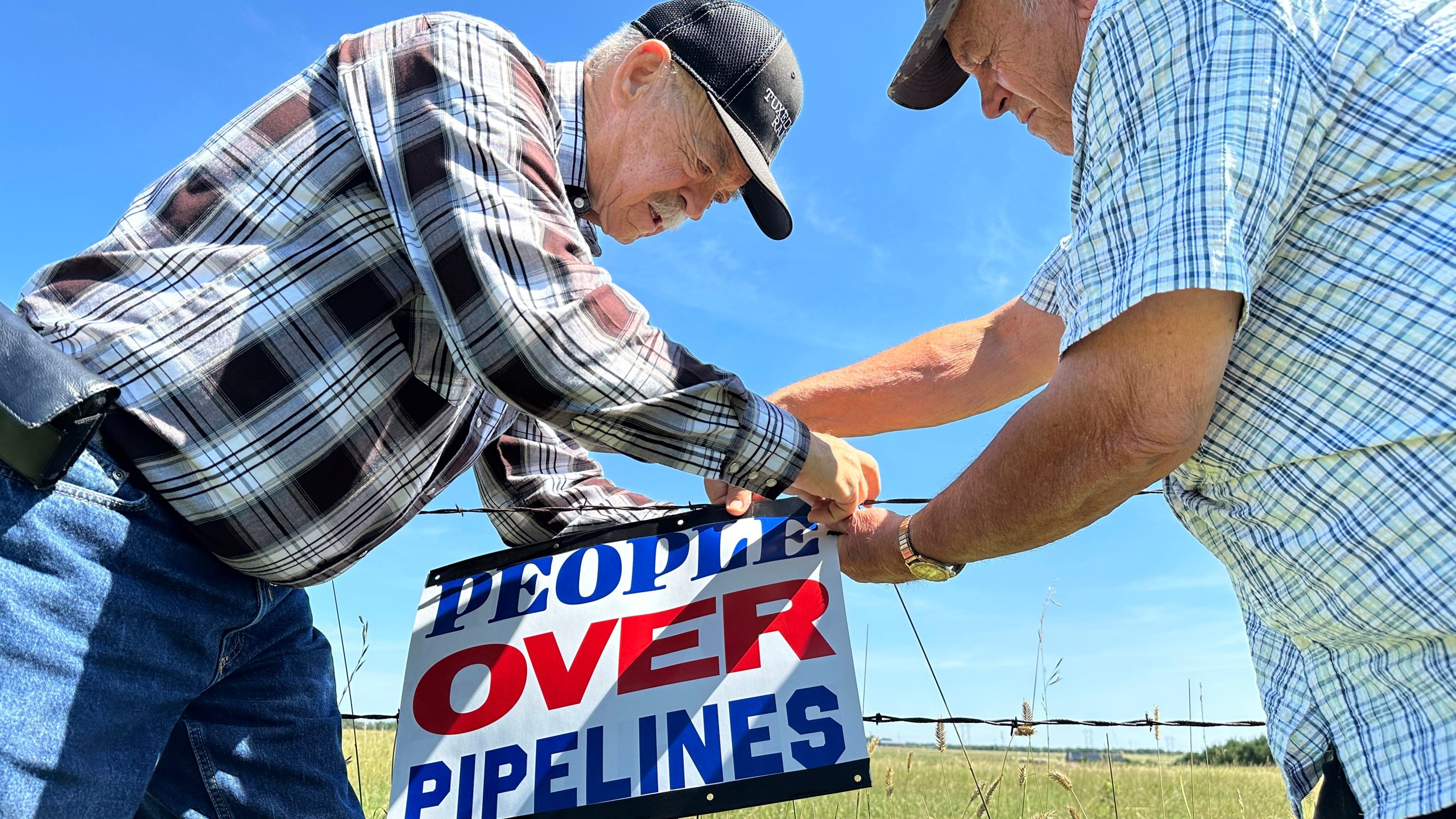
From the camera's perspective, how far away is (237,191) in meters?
1.73

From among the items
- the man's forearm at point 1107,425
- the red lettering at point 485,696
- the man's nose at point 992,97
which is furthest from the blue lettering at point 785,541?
the man's nose at point 992,97

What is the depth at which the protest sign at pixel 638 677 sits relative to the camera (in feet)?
7.07

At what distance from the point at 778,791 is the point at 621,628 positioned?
582 millimetres

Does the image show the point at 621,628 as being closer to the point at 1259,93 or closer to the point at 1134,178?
the point at 1134,178

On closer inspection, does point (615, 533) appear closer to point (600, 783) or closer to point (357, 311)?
point (600, 783)

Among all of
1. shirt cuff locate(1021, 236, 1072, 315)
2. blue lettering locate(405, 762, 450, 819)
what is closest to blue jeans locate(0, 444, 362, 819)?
blue lettering locate(405, 762, 450, 819)

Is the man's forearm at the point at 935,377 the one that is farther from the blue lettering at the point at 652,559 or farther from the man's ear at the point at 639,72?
the man's ear at the point at 639,72

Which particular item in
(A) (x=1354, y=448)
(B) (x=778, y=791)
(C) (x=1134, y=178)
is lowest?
(B) (x=778, y=791)

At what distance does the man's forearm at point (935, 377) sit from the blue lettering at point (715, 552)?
496 mm

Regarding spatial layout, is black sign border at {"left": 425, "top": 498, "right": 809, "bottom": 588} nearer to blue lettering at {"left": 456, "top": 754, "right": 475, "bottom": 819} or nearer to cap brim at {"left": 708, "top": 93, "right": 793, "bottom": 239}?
blue lettering at {"left": 456, "top": 754, "right": 475, "bottom": 819}

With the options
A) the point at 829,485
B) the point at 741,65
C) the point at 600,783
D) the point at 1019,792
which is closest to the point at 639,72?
the point at 741,65

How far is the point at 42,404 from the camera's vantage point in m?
1.45

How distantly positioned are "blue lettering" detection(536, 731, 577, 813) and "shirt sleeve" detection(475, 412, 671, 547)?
1.93 feet

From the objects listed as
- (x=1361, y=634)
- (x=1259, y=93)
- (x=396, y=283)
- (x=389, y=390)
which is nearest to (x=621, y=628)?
(x=389, y=390)
